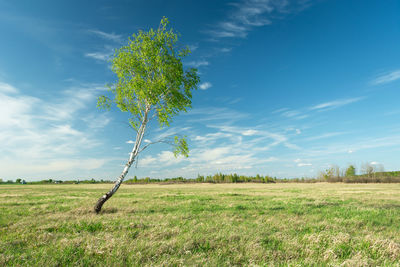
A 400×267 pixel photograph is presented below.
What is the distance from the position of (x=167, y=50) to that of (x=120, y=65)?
13.4ft

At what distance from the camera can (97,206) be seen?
51.6ft

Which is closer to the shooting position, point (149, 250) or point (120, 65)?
point (149, 250)

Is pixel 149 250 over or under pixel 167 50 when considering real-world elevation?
under

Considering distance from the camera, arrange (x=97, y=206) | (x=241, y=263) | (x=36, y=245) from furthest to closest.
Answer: (x=97, y=206) < (x=36, y=245) < (x=241, y=263)

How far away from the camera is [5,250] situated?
265 inches

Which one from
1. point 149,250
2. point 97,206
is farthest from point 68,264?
point 97,206

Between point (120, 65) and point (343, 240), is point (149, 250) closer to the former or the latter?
point (343, 240)

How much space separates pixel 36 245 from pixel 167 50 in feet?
53.3

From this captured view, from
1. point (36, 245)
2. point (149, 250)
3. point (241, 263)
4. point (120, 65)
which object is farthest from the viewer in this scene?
point (120, 65)

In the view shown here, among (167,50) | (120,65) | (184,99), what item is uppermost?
(167,50)

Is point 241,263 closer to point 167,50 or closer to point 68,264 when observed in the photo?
point 68,264

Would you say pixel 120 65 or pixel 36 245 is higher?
pixel 120 65

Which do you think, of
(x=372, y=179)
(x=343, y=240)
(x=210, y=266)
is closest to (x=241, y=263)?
(x=210, y=266)

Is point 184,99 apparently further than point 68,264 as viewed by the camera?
Yes
